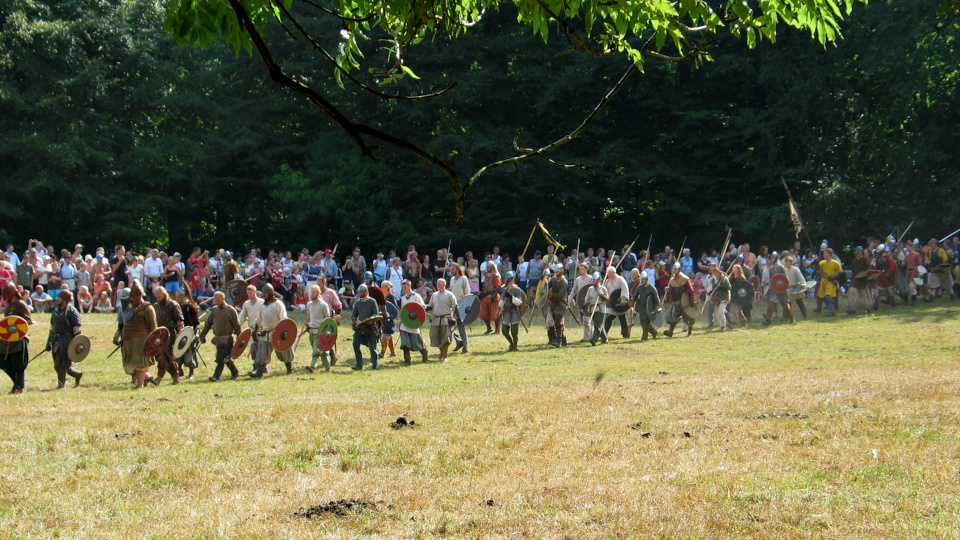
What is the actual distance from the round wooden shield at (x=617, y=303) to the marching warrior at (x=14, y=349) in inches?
490

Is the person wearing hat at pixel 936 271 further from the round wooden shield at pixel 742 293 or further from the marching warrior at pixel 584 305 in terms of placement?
the marching warrior at pixel 584 305

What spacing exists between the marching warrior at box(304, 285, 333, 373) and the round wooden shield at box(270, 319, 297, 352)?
61 cm

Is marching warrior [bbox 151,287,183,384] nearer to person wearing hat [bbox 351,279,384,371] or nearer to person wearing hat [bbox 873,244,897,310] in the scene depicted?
person wearing hat [bbox 351,279,384,371]

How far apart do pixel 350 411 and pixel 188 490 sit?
12.1ft

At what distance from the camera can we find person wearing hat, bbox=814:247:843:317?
26031 mm

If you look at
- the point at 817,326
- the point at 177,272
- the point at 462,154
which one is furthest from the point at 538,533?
the point at 462,154

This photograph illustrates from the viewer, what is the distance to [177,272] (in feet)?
84.4

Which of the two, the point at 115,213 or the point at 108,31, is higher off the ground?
the point at 108,31

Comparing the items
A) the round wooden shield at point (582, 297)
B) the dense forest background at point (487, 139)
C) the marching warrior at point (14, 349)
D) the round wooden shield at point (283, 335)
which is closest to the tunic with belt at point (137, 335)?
the marching warrior at point (14, 349)

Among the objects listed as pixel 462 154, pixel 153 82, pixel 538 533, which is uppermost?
pixel 153 82

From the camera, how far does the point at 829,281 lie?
26.2 metres

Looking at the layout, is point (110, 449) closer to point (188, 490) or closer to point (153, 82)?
point (188, 490)

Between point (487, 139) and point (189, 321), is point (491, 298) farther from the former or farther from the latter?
point (487, 139)

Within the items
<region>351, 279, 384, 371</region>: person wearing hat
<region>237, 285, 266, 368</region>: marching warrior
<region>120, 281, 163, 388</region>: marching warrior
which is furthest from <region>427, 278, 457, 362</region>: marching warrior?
<region>120, 281, 163, 388</region>: marching warrior
